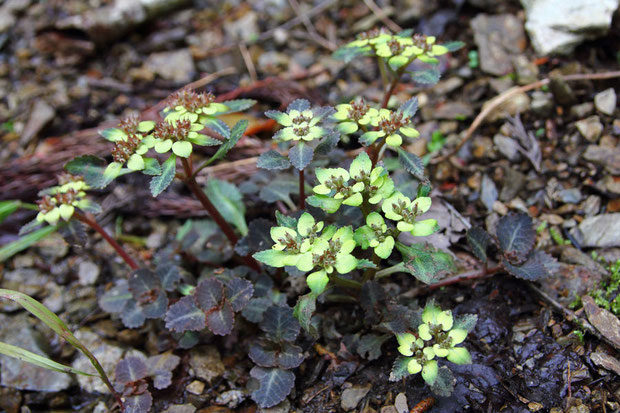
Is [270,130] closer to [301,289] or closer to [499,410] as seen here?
[301,289]

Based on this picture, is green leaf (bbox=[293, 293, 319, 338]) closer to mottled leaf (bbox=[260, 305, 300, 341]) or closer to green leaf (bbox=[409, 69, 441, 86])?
mottled leaf (bbox=[260, 305, 300, 341])

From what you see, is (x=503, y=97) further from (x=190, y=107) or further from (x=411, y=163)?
(x=190, y=107)

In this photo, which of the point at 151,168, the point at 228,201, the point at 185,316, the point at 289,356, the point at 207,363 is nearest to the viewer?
the point at 151,168

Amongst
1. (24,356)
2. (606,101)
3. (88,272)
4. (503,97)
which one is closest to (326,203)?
(24,356)

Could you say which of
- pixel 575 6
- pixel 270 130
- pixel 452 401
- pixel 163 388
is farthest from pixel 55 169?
pixel 575 6

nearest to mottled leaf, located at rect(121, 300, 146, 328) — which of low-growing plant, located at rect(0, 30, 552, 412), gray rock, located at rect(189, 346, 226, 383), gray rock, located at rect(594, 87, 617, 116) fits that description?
low-growing plant, located at rect(0, 30, 552, 412)

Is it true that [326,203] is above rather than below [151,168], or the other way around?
below
